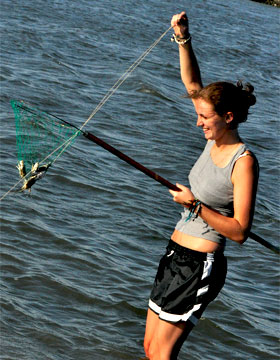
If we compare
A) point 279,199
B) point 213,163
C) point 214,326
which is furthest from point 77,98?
point 213,163

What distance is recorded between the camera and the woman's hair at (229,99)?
385 cm

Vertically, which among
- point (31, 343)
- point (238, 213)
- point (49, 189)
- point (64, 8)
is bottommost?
point (31, 343)

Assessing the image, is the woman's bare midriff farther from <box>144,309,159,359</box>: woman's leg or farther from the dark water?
the dark water

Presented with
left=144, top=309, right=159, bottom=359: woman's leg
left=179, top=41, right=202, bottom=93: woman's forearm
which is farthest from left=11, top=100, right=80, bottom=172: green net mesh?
left=144, top=309, right=159, bottom=359: woman's leg

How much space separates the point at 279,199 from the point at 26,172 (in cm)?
606

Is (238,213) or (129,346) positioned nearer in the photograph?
(238,213)

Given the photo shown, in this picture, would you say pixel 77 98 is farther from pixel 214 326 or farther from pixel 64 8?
pixel 64 8

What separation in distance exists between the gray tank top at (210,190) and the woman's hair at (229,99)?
18 centimetres

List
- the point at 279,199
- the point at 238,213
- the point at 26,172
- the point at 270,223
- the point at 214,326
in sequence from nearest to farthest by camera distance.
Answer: the point at 238,213 < the point at 26,172 < the point at 214,326 < the point at 270,223 < the point at 279,199

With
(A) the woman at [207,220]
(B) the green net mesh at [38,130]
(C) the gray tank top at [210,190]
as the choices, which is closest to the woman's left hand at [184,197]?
(A) the woman at [207,220]

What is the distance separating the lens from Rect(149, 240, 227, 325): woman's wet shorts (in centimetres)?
404

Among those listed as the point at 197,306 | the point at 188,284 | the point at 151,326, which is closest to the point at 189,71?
the point at 188,284

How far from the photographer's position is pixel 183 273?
4.10 m

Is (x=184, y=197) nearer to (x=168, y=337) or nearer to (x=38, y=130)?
(x=168, y=337)
